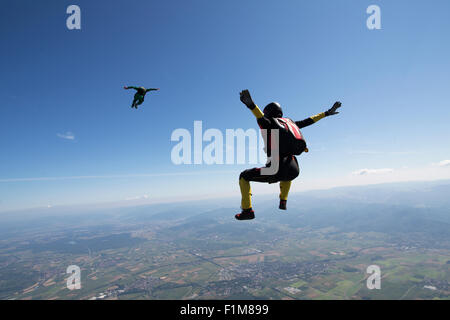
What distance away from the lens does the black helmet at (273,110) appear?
515 centimetres

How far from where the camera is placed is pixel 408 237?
172m

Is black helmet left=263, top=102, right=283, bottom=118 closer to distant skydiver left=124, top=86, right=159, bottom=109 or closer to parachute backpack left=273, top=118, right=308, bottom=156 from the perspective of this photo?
parachute backpack left=273, top=118, right=308, bottom=156

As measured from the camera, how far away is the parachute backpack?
490 cm

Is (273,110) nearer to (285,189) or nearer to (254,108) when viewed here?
(254,108)

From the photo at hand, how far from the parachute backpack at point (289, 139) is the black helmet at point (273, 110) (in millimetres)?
161

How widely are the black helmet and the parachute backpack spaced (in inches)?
6.3

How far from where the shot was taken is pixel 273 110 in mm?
5141

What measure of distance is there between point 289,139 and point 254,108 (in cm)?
122

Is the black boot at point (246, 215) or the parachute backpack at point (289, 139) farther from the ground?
the parachute backpack at point (289, 139)
